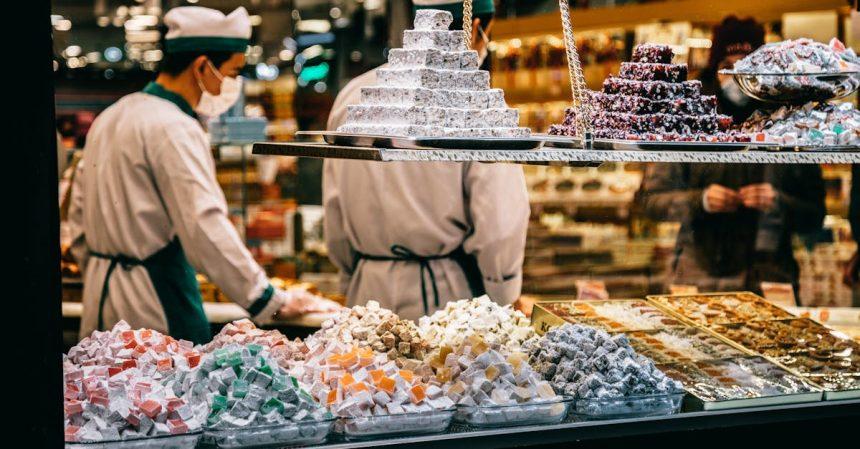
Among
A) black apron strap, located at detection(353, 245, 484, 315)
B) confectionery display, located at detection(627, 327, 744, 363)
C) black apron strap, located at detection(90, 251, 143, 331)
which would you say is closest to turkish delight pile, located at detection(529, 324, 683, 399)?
confectionery display, located at detection(627, 327, 744, 363)

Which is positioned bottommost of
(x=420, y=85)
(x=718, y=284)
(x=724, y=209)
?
(x=718, y=284)

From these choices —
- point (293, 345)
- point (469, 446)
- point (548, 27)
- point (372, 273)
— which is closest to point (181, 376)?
point (293, 345)

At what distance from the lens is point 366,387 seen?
2451 millimetres

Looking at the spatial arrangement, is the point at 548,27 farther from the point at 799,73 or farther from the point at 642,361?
the point at 642,361

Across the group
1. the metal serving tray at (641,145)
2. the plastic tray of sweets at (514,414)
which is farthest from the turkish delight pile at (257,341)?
the metal serving tray at (641,145)

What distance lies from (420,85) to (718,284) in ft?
10.3

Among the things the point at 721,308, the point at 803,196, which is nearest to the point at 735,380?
the point at 721,308

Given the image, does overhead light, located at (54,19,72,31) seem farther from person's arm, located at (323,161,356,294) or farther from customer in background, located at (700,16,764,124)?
customer in background, located at (700,16,764,124)

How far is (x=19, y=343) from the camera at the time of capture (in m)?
2.07

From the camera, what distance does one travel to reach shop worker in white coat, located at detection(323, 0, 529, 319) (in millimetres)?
3975

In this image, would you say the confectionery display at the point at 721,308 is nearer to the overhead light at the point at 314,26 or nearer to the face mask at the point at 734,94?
the face mask at the point at 734,94

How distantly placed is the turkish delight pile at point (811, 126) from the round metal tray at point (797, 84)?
28 mm

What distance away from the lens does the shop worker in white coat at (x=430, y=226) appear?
13.0 feet

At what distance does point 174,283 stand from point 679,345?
201 centimetres
